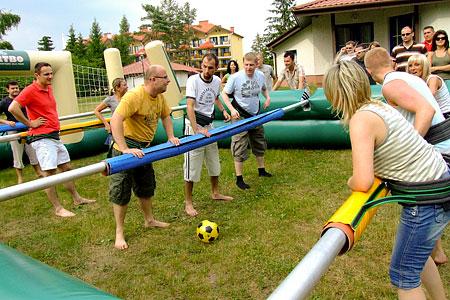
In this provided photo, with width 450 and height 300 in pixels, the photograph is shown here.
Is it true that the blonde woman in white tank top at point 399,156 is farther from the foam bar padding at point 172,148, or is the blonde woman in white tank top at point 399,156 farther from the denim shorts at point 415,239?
the foam bar padding at point 172,148

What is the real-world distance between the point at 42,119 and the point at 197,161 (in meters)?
1.98

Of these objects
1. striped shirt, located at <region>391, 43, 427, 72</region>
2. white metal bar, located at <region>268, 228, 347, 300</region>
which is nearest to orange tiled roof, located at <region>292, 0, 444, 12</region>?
striped shirt, located at <region>391, 43, 427, 72</region>

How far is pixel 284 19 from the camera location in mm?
46156

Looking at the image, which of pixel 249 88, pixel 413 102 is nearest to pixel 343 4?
pixel 249 88

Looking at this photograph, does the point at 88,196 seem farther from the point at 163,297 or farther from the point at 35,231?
the point at 163,297

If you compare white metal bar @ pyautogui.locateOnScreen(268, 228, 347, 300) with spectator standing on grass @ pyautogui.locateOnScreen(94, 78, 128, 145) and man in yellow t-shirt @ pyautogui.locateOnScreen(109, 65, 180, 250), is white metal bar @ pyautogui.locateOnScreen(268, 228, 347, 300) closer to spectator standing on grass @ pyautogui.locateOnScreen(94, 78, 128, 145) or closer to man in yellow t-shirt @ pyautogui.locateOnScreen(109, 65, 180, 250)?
man in yellow t-shirt @ pyautogui.locateOnScreen(109, 65, 180, 250)

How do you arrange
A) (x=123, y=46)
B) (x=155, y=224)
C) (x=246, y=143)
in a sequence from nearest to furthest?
1. (x=155, y=224)
2. (x=246, y=143)
3. (x=123, y=46)

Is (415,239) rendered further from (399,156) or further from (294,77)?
(294,77)

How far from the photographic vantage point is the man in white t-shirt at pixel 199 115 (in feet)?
16.0

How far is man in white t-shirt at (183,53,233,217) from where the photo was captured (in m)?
4.87

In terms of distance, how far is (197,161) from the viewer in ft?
16.5

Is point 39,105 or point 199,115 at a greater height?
point 39,105

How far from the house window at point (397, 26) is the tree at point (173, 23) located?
54834 millimetres

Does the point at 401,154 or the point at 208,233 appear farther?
the point at 208,233
